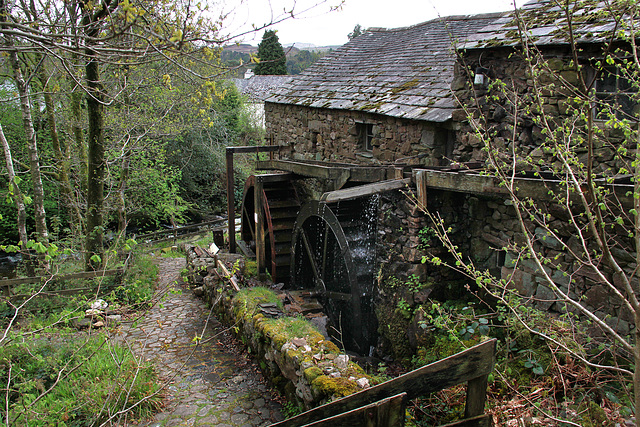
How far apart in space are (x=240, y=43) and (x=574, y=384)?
342 cm

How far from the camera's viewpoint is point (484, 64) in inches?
173

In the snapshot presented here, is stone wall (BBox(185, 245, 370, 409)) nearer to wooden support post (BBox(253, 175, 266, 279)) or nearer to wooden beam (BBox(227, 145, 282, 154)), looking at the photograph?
wooden support post (BBox(253, 175, 266, 279))

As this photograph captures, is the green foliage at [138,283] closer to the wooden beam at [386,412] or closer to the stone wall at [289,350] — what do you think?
the stone wall at [289,350]

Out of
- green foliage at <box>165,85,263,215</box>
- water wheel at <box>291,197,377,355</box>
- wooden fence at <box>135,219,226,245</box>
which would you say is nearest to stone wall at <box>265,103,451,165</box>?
water wheel at <box>291,197,377,355</box>

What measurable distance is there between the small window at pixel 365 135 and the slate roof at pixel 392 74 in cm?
40

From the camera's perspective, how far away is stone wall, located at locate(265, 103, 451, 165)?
524 cm

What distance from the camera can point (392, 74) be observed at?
691 cm

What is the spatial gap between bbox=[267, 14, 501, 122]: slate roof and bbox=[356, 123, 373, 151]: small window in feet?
1.31

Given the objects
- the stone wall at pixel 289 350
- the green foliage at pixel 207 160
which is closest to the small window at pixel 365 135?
the stone wall at pixel 289 350

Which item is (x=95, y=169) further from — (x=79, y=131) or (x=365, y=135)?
(x=365, y=135)

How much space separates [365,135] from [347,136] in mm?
310

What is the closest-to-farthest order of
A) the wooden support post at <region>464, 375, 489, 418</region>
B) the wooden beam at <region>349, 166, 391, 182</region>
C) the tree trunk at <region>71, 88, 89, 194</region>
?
the wooden support post at <region>464, 375, 489, 418</region>, the wooden beam at <region>349, 166, 391, 182</region>, the tree trunk at <region>71, 88, 89, 194</region>

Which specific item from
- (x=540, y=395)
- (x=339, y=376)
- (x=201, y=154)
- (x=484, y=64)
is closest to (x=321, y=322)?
(x=339, y=376)

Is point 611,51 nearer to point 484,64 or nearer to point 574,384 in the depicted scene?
point 484,64
